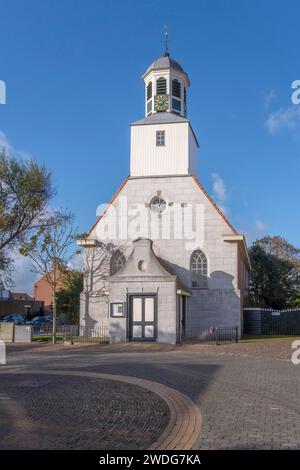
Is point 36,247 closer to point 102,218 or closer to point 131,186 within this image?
point 102,218

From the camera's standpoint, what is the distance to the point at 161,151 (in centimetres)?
3544

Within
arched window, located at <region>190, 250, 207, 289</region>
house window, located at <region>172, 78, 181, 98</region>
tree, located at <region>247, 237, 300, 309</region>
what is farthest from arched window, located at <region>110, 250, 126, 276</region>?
tree, located at <region>247, 237, 300, 309</region>

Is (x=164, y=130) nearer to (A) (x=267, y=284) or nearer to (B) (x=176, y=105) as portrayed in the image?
(B) (x=176, y=105)

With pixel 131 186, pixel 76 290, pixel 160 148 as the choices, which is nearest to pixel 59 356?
pixel 131 186

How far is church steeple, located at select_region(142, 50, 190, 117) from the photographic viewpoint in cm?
3622

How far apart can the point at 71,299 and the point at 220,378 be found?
37731 millimetres

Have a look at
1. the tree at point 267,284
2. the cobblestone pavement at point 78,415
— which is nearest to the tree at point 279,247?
the tree at point 267,284

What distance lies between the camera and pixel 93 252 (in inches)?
1361

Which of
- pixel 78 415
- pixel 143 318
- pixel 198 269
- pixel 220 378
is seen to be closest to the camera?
pixel 78 415

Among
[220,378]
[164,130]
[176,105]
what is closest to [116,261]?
[164,130]

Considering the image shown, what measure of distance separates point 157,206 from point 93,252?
5.00 metres

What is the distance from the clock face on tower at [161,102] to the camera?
→ 36.3 metres

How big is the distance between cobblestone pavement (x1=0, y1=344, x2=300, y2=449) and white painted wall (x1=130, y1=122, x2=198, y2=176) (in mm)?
13187

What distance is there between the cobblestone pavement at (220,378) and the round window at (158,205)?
10.8 metres
